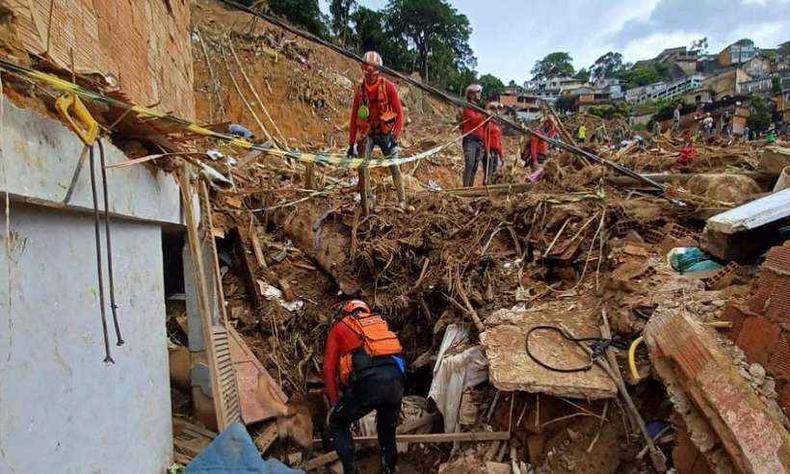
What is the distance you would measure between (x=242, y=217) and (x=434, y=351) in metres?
3.10

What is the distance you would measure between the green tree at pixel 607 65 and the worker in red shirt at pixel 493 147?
89.1m

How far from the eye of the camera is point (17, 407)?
164 centimetres

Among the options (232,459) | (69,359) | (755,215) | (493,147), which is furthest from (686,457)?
(493,147)

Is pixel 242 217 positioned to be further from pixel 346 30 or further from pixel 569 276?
pixel 346 30

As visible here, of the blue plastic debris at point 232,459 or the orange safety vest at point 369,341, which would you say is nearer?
the blue plastic debris at point 232,459

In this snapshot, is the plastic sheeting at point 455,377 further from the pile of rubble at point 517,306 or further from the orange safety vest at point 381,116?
the orange safety vest at point 381,116

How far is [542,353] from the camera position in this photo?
3754mm

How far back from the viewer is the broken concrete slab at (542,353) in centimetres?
341

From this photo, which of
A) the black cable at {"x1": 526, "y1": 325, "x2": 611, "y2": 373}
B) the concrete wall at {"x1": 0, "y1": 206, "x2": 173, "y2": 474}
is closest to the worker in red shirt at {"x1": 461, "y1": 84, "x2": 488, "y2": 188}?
the black cable at {"x1": 526, "y1": 325, "x2": 611, "y2": 373}

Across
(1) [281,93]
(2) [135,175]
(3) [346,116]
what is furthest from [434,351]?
(3) [346,116]

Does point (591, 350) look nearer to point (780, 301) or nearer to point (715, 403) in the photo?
point (715, 403)

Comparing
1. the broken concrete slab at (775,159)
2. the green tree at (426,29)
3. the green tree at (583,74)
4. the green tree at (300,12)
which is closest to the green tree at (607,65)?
the green tree at (583,74)

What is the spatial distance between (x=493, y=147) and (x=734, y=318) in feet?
18.8

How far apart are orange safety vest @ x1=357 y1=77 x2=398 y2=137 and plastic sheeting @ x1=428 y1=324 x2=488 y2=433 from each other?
9.95ft
